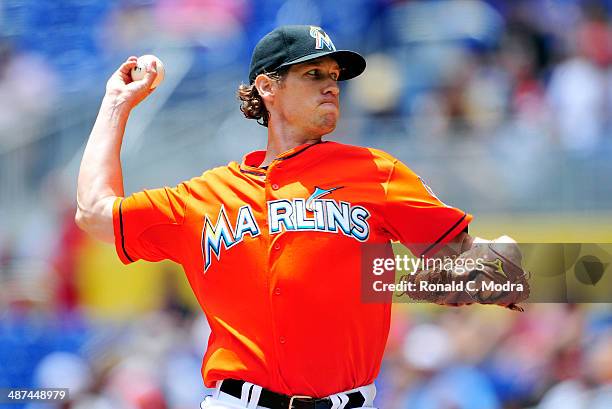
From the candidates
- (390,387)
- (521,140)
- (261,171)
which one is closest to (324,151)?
(261,171)

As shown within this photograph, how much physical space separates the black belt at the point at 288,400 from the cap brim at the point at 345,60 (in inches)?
36.1

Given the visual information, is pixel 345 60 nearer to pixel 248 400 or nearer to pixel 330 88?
pixel 330 88

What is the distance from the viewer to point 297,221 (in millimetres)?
2633

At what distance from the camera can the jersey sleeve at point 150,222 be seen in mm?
2740

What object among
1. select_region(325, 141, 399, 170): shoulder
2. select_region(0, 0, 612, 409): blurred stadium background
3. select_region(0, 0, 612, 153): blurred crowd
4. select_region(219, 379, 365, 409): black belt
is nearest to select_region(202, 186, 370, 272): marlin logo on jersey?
select_region(325, 141, 399, 170): shoulder

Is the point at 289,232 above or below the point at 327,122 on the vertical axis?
below

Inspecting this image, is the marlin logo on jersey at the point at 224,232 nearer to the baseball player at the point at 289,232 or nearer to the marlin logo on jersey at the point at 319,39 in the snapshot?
the baseball player at the point at 289,232

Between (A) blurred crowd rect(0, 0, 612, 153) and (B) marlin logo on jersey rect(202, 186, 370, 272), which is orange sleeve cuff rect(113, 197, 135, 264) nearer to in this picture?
(B) marlin logo on jersey rect(202, 186, 370, 272)

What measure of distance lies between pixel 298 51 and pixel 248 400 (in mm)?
984

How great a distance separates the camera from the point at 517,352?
545 cm

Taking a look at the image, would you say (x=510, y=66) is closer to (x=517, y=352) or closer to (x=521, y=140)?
(x=521, y=140)

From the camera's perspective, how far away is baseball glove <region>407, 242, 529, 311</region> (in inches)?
100

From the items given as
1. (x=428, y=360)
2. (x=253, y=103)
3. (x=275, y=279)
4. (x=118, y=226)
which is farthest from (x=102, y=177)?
(x=428, y=360)

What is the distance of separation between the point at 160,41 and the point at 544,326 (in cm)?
353
